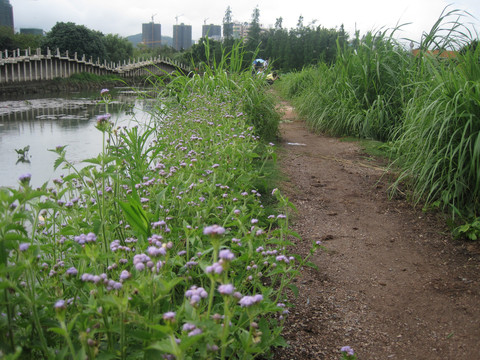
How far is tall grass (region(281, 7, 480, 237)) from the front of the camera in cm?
308

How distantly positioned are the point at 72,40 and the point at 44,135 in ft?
101

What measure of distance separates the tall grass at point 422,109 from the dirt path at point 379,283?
0.90 ft

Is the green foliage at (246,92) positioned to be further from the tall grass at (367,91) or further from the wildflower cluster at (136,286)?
the wildflower cluster at (136,286)

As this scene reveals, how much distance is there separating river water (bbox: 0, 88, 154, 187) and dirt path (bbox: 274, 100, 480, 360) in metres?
2.09

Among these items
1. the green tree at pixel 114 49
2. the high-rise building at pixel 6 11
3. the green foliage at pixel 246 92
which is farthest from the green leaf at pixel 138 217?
the high-rise building at pixel 6 11

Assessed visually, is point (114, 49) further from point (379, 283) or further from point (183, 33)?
point (183, 33)

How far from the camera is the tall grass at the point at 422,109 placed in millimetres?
3084

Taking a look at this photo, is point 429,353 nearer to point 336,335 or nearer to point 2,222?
point 336,335

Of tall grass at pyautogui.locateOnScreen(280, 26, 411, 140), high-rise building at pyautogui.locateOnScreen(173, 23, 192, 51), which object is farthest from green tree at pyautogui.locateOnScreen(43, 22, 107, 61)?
high-rise building at pyautogui.locateOnScreen(173, 23, 192, 51)

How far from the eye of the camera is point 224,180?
2.71 m

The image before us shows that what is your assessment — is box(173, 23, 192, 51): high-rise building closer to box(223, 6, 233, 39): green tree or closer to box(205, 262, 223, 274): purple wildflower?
box(223, 6, 233, 39): green tree

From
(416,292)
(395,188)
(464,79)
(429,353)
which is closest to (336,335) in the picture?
(429,353)

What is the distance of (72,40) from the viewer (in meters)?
34.7

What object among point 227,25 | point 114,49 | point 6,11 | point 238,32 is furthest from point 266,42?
point 6,11
